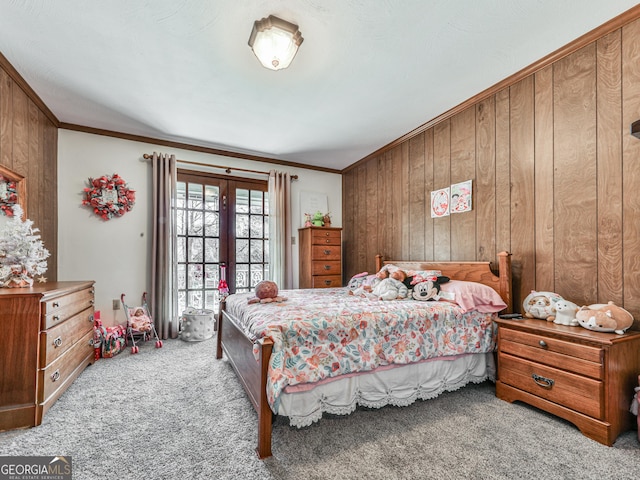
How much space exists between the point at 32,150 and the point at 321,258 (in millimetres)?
3426

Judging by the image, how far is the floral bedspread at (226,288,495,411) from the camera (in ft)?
5.76

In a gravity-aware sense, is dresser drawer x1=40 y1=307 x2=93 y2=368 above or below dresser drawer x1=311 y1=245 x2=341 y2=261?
below

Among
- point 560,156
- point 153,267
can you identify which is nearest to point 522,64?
point 560,156

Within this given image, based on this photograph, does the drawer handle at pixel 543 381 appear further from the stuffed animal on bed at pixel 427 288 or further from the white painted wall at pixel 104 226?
the white painted wall at pixel 104 226

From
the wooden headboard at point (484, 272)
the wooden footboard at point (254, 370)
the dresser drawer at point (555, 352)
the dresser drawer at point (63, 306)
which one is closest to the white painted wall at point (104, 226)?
the dresser drawer at point (63, 306)

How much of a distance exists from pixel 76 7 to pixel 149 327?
3113 mm

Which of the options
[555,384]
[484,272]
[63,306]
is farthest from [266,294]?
[555,384]

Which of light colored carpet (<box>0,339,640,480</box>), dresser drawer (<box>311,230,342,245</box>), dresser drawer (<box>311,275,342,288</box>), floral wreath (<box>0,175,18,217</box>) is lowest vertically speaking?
light colored carpet (<box>0,339,640,480</box>)

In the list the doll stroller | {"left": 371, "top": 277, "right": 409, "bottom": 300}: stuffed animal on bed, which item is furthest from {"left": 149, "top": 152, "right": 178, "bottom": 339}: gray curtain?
{"left": 371, "top": 277, "right": 409, "bottom": 300}: stuffed animal on bed

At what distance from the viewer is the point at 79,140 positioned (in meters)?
3.64

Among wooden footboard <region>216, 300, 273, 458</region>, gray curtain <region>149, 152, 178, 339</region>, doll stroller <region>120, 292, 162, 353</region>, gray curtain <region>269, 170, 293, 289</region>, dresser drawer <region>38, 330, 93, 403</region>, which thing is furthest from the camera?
gray curtain <region>269, 170, 293, 289</region>

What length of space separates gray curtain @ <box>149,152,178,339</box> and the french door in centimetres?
20

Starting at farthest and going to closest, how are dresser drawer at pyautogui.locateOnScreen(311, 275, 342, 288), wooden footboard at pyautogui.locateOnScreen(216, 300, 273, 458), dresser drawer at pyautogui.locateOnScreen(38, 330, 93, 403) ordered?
dresser drawer at pyautogui.locateOnScreen(311, 275, 342, 288) → dresser drawer at pyautogui.locateOnScreen(38, 330, 93, 403) → wooden footboard at pyautogui.locateOnScreen(216, 300, 273, 458)

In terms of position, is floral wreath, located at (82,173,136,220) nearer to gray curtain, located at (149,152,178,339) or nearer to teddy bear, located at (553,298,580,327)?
gray curtain, located at (149,152,178,339)
